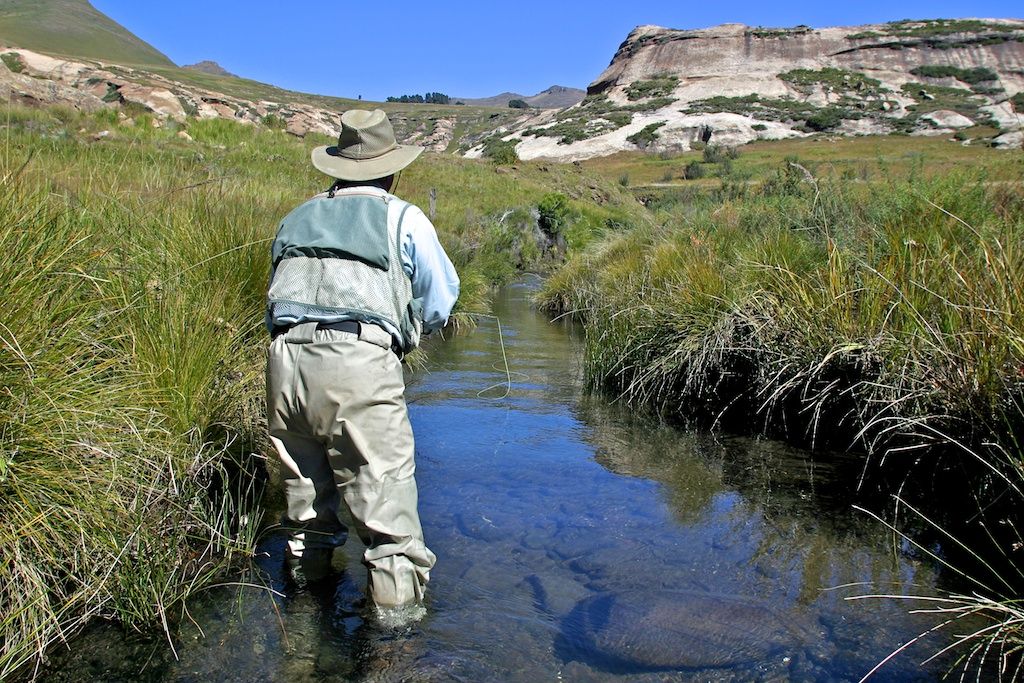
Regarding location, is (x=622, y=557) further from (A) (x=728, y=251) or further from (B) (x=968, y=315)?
(A) (x=728, y=251)

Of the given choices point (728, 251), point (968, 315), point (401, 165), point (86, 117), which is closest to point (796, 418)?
point (968, 315)

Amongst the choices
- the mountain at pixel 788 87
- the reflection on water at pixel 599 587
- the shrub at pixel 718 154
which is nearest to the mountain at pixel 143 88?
the mountain at pixel 788 87

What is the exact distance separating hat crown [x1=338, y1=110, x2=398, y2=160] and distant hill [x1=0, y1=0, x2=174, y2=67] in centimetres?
12224

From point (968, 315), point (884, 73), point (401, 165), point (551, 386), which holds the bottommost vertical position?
point (551, 386)

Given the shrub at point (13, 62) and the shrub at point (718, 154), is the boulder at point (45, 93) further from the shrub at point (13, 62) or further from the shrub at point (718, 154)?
the shrub at point (718, 154)

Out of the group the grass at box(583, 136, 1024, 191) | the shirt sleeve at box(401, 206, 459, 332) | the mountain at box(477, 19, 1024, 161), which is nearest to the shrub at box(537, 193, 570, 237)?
the grass at box(583, 136, 1024, 191)

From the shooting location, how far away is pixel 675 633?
3.63 meters

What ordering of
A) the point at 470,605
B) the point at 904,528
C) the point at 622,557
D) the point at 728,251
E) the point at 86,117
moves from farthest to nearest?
the point at 86,117, the point at 728,251, the point at 904,528, the point at 622,557, the point at 470,605

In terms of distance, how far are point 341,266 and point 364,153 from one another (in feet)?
2.01

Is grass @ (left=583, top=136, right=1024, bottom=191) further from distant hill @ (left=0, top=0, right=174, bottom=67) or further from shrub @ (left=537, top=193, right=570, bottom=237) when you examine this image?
distant hill @ (left=0, top=0, right=174, bottom=67)

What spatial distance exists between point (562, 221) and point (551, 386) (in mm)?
14004

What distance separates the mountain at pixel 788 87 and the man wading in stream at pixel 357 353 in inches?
2144

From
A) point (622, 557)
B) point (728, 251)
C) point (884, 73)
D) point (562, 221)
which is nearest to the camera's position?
point (622, 557)

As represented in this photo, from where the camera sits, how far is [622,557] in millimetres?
4391
